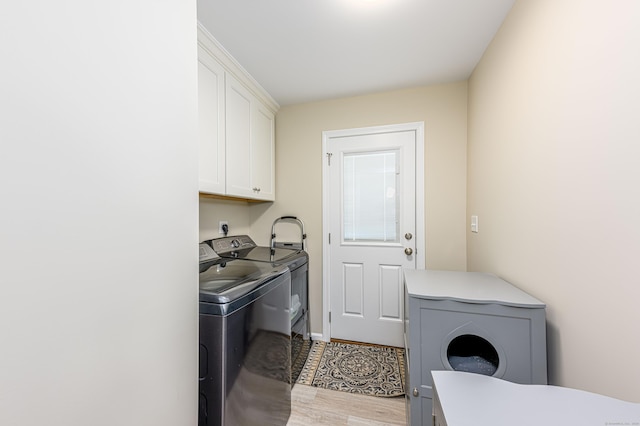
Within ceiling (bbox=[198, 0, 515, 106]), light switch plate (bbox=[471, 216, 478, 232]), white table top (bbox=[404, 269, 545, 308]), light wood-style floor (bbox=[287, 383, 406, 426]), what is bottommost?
light wood-style floor (bbox=[287, 383, 406, 426])

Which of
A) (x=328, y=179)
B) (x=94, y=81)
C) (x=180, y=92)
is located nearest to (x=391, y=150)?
(x=328, y=179)

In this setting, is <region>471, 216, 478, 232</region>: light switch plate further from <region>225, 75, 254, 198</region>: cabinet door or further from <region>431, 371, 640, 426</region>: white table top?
<region>225, 75, 254, 198</region>: cabinet door

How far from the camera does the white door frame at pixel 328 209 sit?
91.7 inches

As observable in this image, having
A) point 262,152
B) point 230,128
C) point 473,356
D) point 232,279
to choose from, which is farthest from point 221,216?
point 473,356

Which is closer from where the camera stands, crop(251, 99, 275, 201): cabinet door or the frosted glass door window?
crop(251, 99, 275, 201): cabinet door

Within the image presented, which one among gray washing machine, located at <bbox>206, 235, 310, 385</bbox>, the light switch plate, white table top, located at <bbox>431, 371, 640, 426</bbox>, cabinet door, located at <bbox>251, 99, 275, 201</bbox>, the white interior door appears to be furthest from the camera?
the white interior door

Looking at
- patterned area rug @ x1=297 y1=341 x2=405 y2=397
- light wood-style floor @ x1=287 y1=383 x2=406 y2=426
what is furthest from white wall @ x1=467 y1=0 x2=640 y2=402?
patterned area rug @ x1=297 y1=341 x2=405 y2=397

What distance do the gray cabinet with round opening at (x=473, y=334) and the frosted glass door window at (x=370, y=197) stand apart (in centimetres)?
116

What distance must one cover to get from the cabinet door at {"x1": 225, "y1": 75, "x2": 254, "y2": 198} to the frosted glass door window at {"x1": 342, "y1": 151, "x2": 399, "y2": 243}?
3.17 ft

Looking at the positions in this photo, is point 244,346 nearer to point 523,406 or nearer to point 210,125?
point 523,406

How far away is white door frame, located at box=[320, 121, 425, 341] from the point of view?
2328 mm

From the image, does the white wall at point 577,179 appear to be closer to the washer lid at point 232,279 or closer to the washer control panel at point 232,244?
the washer lid at point 232,279

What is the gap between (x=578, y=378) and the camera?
923 millimetres

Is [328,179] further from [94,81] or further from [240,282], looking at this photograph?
[94,81]
